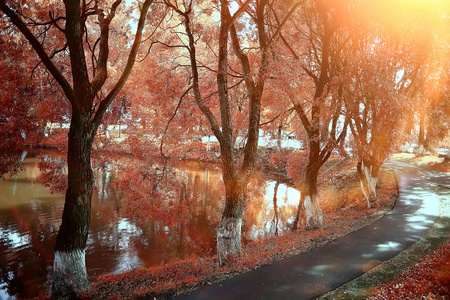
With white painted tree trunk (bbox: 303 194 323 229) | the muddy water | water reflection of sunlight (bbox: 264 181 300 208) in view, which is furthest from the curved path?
water reflection of sunlight (bbox: 264 181 300 208)

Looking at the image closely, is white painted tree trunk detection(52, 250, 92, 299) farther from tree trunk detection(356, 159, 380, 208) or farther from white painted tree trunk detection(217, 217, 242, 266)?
tree trunk detection(356, 159, 380, 208)

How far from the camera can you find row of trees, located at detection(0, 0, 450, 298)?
297 inches

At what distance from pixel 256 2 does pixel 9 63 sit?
361 inches

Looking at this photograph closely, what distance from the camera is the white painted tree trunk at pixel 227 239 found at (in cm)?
960

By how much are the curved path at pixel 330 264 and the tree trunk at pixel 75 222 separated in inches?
107

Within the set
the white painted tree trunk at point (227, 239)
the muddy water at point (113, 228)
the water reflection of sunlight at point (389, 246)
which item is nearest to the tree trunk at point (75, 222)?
the muddy water at point (113, 228)

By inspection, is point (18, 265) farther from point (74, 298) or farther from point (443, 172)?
point (443, 172)

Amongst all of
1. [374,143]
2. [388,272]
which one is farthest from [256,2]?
[388,272]

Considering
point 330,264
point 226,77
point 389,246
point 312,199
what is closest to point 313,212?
point 312,199

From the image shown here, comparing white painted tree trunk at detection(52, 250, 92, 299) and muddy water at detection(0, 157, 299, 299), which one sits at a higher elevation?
white painted tree trunk at detection(52, 250, 92, 299)

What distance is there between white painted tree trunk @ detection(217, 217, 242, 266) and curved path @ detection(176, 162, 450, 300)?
4.45 ft

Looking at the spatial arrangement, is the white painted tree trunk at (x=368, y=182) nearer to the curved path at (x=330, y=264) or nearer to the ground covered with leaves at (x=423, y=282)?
the curved path at (x=330, y=264)

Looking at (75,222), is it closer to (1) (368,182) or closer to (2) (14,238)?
(2) (14,238)

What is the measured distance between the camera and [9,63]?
10.8 metres
